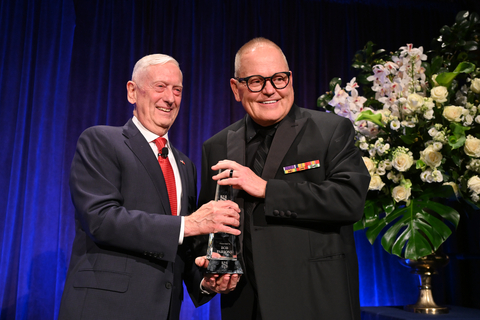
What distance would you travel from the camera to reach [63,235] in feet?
12.3

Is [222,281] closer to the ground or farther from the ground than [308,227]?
closer to the ground

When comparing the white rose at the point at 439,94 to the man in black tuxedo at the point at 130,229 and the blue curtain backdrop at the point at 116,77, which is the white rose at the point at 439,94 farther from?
the blue curtain backdrop at the point at 116,77

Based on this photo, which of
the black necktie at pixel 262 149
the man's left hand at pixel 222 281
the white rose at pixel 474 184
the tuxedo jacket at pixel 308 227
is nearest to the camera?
the tuxedo jacket at pixel 308 227

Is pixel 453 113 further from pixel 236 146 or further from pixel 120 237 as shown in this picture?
pixel 120 237

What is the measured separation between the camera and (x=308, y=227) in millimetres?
1501

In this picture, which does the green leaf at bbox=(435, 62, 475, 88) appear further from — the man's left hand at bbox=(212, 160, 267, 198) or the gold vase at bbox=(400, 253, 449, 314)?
the man's left hand at bbox=(212, 160, 267, 198)

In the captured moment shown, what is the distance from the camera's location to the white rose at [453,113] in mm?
2164

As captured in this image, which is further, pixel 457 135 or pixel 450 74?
pixel 450 74

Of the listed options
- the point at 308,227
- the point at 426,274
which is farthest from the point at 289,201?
the point at 426,274

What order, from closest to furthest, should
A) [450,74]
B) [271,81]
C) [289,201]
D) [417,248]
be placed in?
[289,201] < [271,81] < [417,248] < [450,74]

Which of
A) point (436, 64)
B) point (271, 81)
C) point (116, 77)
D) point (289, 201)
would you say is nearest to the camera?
point (289, 201)

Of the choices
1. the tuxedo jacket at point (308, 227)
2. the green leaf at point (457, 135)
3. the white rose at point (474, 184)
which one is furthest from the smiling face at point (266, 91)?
the white rose at point (474, 184)

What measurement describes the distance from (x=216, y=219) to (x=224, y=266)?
7.1 inches

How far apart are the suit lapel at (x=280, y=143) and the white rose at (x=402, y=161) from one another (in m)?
0.81
